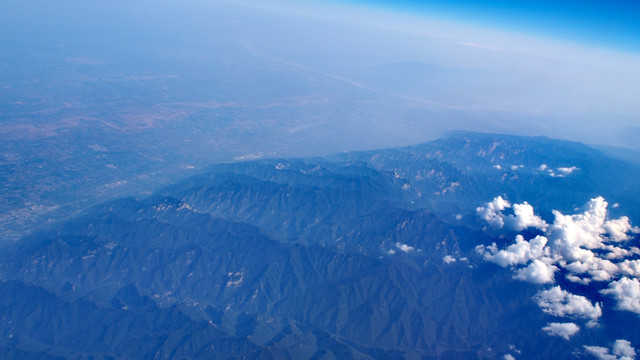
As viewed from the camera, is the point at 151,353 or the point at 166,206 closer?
the point at 151,353

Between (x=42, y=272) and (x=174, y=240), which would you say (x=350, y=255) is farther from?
(x=42, y=272)

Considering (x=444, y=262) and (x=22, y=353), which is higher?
(x=444, y=262)

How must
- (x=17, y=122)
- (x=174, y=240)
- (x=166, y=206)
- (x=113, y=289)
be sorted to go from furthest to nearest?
1. (x=17, y=122)
2. (x=166, y=206)
3. (x=174, y=240)
4. (x=113, y=289)

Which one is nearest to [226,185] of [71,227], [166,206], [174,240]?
[166,206]

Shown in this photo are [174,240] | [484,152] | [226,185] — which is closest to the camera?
[174,240]

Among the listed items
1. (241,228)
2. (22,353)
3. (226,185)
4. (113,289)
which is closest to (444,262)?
(241,228)

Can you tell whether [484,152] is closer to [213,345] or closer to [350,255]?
[350,255]
